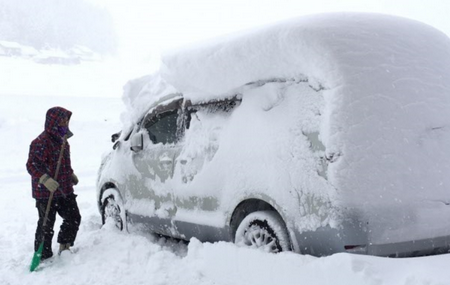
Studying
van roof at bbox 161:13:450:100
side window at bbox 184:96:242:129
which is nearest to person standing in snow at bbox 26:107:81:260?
side window at bbox 184:96:242:129

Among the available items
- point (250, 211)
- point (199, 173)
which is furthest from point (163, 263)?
point (250, 211)

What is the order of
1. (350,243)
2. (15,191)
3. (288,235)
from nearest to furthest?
(350,243), (288,235), (15,191)

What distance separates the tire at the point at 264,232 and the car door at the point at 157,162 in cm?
123

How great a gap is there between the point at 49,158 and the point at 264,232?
9.32 ft

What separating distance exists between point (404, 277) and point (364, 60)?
153cm

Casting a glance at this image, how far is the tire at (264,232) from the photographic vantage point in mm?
3359

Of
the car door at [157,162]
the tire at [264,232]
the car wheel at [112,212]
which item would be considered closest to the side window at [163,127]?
the car door at [157,162]

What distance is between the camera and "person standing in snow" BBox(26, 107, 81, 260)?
4.79 m

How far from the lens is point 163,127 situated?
5047 mm

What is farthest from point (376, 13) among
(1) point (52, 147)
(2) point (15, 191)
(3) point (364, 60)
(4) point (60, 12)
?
(4) point (60, 12)

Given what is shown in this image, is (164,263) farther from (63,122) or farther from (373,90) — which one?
(373,90)

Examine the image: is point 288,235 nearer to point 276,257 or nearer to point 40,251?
point 276,257

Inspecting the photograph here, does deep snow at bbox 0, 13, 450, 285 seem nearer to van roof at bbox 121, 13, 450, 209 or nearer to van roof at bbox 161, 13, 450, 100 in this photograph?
van roof at bbox 121, 13, 450, 209

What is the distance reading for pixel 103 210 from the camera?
6.07m
